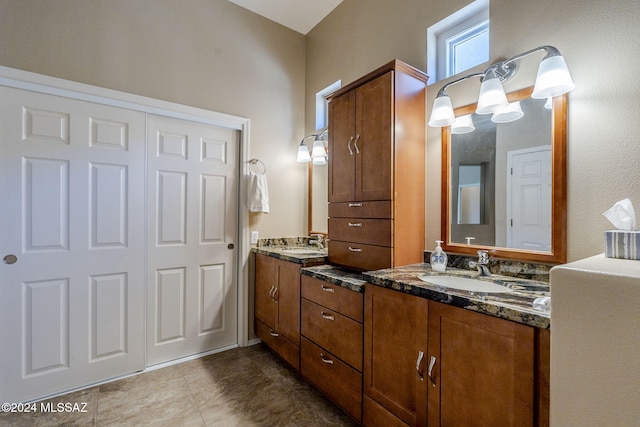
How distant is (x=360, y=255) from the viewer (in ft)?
6.35

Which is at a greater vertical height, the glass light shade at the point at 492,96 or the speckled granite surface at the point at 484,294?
the glass light shade at the point at 492,96

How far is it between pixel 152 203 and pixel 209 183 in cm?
48

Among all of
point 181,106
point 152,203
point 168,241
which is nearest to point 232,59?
point 181,106

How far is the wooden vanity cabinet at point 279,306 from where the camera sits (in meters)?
2.10

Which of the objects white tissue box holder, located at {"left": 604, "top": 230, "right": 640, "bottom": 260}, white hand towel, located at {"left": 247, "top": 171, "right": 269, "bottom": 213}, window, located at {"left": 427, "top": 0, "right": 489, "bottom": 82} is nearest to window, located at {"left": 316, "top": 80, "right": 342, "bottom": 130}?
white hand towel, located at {"left": 247, "top": 171, "right": 269, "bottom": 213}

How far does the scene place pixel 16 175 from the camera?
183 cm

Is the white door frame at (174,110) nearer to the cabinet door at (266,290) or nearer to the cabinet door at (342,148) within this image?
the cabinet door at (266,290)

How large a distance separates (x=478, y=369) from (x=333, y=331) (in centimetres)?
85

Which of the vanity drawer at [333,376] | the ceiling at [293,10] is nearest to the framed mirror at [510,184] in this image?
the vanity drawer at [333,376]

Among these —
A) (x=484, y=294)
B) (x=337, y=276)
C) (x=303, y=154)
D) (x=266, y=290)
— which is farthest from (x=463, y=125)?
(x=266, y=290)

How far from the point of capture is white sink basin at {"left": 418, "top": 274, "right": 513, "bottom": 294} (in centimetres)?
136

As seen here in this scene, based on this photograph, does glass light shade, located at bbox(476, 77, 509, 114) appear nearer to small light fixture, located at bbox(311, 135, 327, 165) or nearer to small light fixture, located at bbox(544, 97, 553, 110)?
small light fixture, located at bbox(544, 97, 553, 110)

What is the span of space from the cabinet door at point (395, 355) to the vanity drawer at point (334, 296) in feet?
0.24

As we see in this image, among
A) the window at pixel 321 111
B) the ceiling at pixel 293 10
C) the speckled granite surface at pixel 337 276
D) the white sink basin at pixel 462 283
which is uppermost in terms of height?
the ceiling at pixel 293 10
